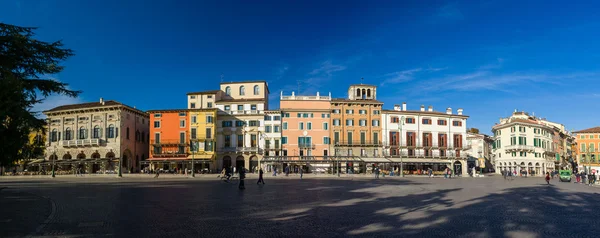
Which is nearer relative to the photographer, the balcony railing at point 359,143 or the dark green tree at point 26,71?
the dark green tree at point 26,71

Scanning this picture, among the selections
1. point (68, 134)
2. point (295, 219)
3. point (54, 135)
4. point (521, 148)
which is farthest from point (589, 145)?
point (54, 135)

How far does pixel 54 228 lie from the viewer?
34.7 ft

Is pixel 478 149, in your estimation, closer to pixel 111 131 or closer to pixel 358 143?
pixel 358 143

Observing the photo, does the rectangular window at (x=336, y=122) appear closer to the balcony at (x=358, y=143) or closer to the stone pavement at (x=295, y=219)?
the balcony at (x=358, y=143)

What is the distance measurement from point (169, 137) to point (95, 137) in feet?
37.0

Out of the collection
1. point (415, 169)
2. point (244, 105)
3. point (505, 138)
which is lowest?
point (415, 169)

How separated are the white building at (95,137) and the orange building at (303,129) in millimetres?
23896

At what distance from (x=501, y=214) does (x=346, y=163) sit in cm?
5030

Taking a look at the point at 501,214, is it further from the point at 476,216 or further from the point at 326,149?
the point at 326,149

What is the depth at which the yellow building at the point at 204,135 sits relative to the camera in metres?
63.6

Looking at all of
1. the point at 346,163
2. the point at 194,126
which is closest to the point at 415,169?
the point at 346,163

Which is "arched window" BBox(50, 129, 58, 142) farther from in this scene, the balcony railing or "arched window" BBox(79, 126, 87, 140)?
the balcony railing

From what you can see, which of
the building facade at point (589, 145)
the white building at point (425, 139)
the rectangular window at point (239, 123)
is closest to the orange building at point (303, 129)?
the rectangular window at point (239, 123)

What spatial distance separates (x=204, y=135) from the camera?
64.0m
